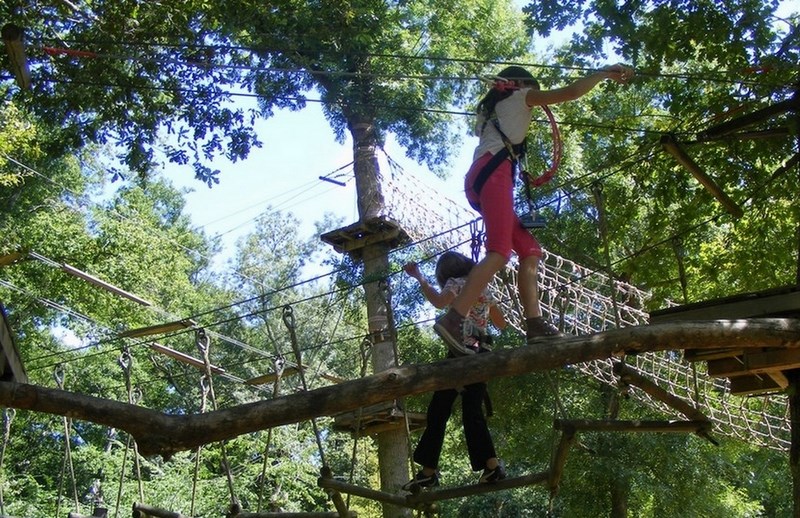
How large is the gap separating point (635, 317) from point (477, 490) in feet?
21.8

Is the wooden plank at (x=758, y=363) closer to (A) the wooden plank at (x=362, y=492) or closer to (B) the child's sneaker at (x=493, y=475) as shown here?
(B) the child's sneaker at (x=493, y=475)

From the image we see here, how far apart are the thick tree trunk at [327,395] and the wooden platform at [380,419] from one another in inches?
159

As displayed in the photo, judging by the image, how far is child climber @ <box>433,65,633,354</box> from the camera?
368 centimetres

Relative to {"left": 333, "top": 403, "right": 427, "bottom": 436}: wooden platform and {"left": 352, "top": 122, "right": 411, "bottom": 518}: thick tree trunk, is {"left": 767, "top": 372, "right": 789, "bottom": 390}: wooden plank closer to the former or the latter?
{"left": 333, "top": 403, "right": 427, "bottom": 436}: wooden platform

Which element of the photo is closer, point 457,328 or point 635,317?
point 457,328

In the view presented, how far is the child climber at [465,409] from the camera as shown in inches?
155

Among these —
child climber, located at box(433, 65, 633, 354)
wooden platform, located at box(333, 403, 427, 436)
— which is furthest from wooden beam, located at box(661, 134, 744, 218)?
wooden platform, located at box(333, 403, 427, 436)

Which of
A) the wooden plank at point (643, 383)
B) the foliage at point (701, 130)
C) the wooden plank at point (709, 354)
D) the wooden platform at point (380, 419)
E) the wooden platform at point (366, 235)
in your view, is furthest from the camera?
the wooden platform at point (366, 235)

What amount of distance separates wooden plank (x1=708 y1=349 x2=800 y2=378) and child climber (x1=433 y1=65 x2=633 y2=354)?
121cm

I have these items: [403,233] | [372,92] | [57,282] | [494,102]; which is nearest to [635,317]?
[403,233]

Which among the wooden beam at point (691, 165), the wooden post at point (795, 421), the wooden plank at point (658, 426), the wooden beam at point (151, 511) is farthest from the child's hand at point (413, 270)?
the wooden beam at point (691, 165)

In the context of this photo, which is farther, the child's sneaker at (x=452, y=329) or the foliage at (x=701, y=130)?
the foliage at (x=701, y=130)

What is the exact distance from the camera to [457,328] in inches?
145

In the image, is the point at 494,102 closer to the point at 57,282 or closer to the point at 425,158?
the point at 425,158
